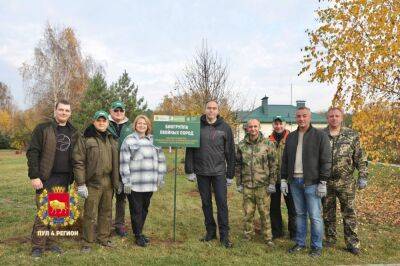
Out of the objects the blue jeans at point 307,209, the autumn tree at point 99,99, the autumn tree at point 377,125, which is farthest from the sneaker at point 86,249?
the autumn tree at point 99,99

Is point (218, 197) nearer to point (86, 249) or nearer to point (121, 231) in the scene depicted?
point (121, 231)

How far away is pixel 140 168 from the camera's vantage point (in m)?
5.54

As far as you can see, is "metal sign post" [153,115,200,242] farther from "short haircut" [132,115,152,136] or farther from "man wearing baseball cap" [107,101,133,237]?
"man wearing baseball cap" [107,101,133,237]

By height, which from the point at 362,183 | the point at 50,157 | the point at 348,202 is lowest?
the point at 348,202

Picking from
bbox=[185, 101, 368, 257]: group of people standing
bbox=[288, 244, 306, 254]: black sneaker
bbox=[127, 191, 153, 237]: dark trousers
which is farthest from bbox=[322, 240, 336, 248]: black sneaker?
bbox=[127, 191, 153, 237]: dark trousers

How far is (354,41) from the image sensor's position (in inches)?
272

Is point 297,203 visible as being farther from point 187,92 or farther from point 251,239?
point 187,92

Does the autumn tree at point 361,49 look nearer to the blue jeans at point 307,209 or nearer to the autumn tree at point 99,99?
the blue jeans at point 307,209

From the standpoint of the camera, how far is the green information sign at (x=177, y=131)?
569cm

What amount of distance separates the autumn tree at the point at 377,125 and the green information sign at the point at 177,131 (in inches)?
141

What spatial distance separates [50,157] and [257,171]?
10.4 feet

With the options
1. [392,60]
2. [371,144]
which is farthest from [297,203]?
[392,60]

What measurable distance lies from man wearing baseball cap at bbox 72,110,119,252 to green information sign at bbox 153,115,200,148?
74cm

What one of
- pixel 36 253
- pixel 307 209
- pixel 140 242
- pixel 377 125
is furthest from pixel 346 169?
pixel 36 253
